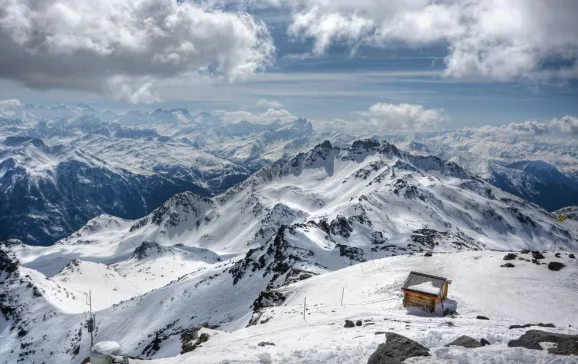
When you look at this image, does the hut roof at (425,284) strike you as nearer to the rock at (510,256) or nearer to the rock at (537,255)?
the rock at (510,256)

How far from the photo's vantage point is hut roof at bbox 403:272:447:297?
3950cm

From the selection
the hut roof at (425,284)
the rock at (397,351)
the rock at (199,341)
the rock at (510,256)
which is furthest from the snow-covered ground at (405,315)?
the hut roof at (425,284)

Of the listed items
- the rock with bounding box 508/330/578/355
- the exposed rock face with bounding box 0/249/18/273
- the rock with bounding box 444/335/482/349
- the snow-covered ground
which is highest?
the rock with bounding box 508/330/578/355

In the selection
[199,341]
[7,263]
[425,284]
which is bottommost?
[7,263]

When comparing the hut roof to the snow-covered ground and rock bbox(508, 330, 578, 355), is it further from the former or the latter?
rock bbox(508, 330, 578, 355)

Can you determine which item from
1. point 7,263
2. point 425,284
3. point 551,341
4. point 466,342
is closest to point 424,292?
point 425,284

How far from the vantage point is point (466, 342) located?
24.8 meters

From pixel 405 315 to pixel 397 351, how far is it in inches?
585

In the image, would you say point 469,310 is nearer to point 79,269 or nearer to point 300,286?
point 300,286

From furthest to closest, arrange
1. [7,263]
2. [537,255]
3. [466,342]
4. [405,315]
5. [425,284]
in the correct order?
1. [7,263]
2. [537,255]
3. [425,284]
4. [405,315]
5. [466,342]

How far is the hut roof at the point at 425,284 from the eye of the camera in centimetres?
3950

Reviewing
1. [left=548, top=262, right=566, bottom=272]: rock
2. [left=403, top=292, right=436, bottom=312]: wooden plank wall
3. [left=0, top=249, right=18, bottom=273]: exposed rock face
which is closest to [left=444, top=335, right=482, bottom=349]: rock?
[left=403, top=292, right=436, bottom=312]: wooden plank wall

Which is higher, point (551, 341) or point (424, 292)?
point (551, 341)

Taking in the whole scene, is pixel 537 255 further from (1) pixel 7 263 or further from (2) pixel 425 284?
(1) pixel 7 263
